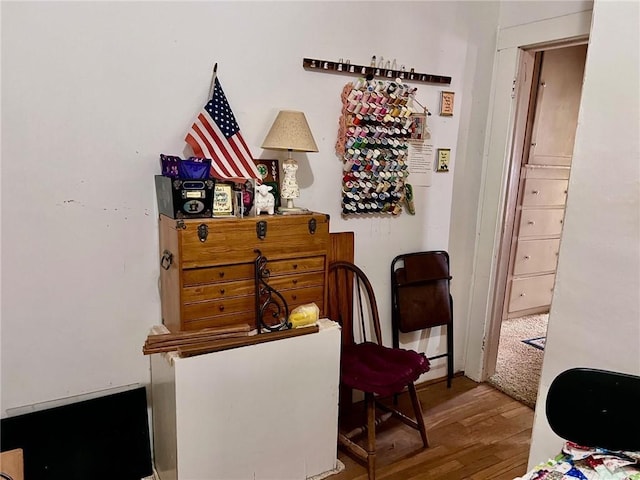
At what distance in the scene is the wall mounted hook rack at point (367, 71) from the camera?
2.27 m

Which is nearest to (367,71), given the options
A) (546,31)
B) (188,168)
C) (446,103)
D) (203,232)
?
(446,103)

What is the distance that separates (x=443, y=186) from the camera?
2.86 m

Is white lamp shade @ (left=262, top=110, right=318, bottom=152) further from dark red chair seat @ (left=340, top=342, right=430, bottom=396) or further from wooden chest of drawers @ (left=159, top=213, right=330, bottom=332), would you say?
dark red chair seat @ (left=340, top=342, right=430, bottom=396)

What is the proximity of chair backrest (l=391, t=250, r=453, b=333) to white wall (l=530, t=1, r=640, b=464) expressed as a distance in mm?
1017

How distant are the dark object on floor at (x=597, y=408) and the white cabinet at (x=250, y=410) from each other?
945mm

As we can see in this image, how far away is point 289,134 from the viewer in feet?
6.68

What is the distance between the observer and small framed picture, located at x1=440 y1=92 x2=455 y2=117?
2721mm

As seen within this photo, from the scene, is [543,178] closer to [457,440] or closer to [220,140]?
[457,440]

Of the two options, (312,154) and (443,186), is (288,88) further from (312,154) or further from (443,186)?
(443,186)

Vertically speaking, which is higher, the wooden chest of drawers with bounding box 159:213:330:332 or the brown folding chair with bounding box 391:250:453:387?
the wooden chest of drawers with bounding box 159:213:330:332

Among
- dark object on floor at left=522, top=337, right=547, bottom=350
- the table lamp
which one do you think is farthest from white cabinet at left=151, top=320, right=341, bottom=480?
dark object on floor at left=522, top=337, right=547, bottom=350

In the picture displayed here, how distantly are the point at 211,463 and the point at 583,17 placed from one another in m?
2.67

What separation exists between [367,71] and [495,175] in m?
1.03

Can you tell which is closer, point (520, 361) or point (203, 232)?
point (203, 232)
